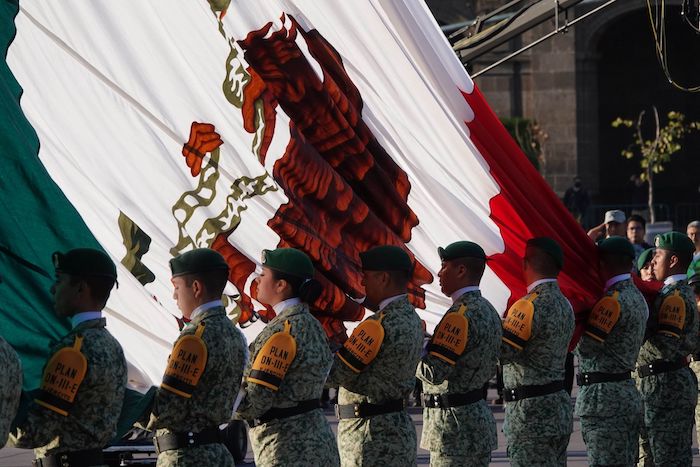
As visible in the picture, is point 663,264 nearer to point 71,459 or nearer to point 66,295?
point 66,295

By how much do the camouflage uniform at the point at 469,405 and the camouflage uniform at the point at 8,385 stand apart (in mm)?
2611

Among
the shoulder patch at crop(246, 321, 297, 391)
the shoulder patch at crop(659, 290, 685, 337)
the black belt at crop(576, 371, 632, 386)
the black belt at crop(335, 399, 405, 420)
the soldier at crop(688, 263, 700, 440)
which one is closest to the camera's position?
the shoulder patch at crop(246, 321, 297, 391)

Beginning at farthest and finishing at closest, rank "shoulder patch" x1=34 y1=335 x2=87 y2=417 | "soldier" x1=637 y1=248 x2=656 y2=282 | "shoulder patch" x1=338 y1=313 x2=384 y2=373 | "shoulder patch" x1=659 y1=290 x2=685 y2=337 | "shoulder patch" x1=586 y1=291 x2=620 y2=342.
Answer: "soldier" x1=637 y1=248 x2=656 y2=282, "shoulder patch" x1=659 y1=290 x2=685 y2=337, "shoulder patch" x1=586 y1=291 x2=620 y2=342, "shoulder patch" x1=338 y1=313 x2=384 y2=373, "shoulder patch" x1=34 y1=335 x2=87 y2=417

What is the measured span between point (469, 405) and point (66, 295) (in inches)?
100

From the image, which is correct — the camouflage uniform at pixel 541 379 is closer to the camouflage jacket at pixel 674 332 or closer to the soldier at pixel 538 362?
the soldier at pixel 538 362

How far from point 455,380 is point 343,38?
6.86 feet

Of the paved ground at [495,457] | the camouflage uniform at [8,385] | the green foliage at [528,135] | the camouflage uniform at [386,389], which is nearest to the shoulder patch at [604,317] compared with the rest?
the camouflage uniform at [386,389]

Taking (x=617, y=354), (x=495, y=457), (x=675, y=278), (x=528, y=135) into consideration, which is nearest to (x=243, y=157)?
(x=617, y=354)

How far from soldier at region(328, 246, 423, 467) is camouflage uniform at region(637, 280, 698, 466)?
2.80 m

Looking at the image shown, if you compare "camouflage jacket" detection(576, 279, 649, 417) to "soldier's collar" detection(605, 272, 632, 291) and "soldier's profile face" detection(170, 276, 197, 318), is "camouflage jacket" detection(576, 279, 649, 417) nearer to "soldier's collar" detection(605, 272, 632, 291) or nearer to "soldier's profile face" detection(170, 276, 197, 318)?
"soldier's collar" detection(605, 272, 632, 291)

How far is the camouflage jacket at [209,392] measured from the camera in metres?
5.72

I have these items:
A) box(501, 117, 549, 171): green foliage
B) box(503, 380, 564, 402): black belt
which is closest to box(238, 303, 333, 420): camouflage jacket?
box(503, 380, 564, 402): black belt

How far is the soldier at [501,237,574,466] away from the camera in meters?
7.73

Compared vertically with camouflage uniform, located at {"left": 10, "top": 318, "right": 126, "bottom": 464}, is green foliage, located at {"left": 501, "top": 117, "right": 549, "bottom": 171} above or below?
above
